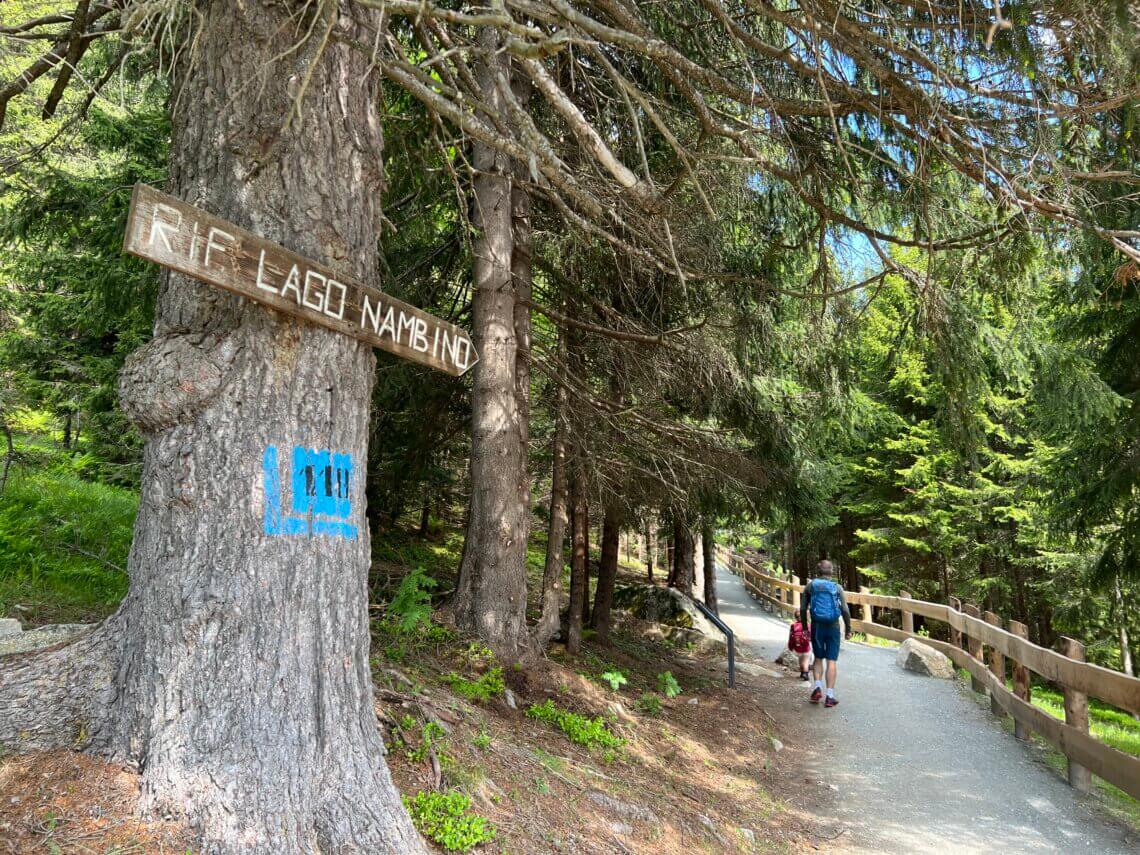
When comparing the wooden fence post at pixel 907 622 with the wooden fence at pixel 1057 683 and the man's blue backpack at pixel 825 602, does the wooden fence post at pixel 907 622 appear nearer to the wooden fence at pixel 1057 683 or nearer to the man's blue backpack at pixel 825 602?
the wooden fence at pixel 1057 683

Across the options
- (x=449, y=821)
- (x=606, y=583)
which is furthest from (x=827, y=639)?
(x=449, y=821)

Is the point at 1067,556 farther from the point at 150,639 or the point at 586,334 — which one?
the point at 150,639

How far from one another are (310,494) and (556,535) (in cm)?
489

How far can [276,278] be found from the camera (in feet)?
9.29

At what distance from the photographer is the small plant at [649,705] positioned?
285 inches

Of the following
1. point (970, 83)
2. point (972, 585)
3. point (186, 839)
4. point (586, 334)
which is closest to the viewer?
point (186, 839)

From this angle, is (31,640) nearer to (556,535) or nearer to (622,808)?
(622,808)

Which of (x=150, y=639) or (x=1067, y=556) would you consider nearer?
(x=150, y=639)

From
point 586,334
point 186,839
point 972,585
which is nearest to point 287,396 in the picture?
point 186,839

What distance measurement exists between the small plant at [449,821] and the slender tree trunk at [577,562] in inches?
177

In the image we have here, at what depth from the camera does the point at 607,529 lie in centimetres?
983

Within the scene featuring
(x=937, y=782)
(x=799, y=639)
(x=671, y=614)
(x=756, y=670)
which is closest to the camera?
(x=937, y=782)

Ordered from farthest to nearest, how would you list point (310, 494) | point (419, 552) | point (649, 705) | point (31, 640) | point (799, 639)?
point (419, 552)
point (799, 639)
point (649, 705)
point (31, 640)
point (310, 494)

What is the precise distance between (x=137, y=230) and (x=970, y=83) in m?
4.55
